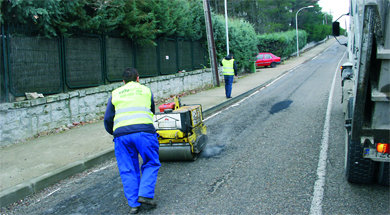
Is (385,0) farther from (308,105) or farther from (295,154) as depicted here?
(308,105)

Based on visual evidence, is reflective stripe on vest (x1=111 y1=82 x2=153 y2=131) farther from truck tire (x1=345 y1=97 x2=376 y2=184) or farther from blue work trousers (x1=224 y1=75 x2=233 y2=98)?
blue work trousers (x1=224 y1=75 x2=233 y2=98)

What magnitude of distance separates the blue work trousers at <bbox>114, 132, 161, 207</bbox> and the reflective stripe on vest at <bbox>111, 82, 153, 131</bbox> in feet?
0.60

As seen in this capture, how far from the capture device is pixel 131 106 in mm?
4648

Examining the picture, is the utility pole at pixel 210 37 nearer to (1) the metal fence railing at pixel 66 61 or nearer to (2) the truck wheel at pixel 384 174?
(1) the metal fence railing at pixel 66 61

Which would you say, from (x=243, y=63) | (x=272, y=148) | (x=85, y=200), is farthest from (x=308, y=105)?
(x=243, y=63)

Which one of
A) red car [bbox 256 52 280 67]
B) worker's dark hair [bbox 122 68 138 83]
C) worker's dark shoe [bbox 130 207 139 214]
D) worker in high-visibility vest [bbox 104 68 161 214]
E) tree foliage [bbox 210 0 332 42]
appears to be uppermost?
tree foliage [bbox 210 0 332 42]

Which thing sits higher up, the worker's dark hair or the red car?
the red car

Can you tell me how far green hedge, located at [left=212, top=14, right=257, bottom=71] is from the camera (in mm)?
22500

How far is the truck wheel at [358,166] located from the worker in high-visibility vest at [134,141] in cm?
256

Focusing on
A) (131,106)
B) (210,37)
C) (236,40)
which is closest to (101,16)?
(131,106)

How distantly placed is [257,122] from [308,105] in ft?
11.0

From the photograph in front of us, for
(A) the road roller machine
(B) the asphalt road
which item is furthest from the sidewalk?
(A) the road roller machine

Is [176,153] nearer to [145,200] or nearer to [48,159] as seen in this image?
[145,200]

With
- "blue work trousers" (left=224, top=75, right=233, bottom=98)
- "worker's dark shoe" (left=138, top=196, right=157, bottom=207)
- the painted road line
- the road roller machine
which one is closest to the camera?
the painted road line
